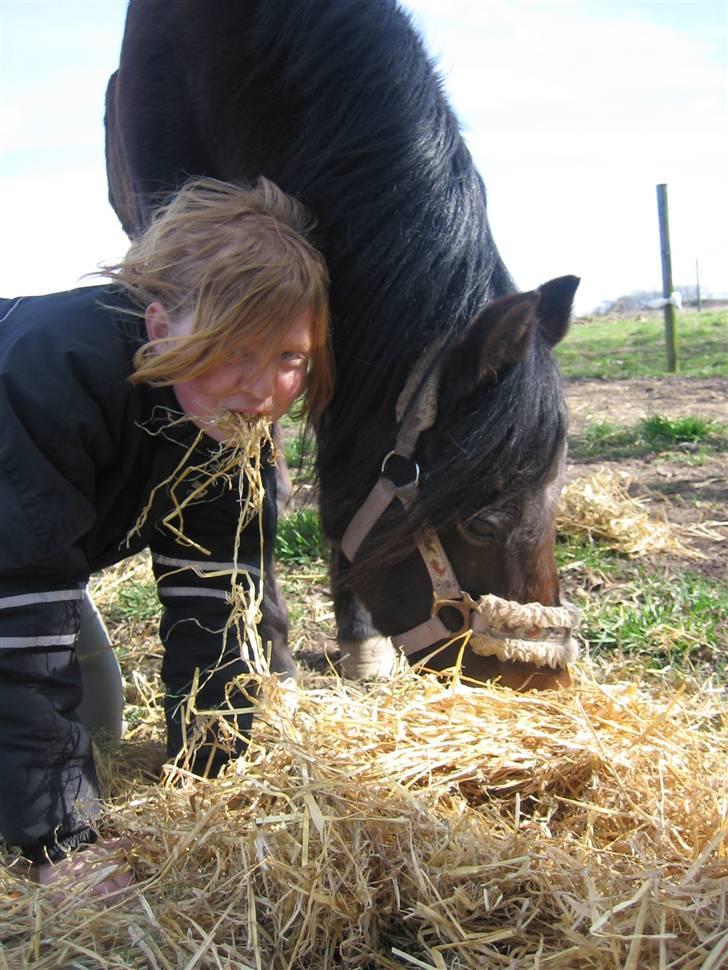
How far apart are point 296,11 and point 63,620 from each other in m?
1.86

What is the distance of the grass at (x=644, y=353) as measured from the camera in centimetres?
941

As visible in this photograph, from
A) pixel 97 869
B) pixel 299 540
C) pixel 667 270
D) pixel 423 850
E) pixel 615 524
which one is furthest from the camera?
pixel 667 270

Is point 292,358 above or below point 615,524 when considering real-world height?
above

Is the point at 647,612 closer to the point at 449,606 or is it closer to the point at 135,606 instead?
the point at 449,606

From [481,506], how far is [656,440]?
12.6 ft

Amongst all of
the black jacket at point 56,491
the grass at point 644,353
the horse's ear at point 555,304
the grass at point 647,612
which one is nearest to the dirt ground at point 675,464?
the grass at point 647,612

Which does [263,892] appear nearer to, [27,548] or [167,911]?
[167,911]

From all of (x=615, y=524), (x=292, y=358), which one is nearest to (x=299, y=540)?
(x=615, y=524)

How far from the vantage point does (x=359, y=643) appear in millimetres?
3223

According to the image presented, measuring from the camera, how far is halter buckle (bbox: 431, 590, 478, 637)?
7.83 ft

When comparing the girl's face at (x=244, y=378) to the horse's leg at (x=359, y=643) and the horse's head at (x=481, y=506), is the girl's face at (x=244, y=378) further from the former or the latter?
the horse's leg at (x=359, y=643)

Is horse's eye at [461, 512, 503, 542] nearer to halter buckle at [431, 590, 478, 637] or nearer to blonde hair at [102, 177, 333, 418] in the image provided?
halter buckle at [431, 590, 478, 637]

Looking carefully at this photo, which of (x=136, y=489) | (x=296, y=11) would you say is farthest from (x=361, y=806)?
(x=296, y=11)

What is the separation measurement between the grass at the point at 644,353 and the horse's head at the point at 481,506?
635cm
